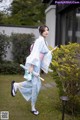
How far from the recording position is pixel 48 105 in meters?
7.37

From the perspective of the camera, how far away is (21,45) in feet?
45.5

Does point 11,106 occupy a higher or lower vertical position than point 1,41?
lower

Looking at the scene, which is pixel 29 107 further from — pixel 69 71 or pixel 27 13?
pixel 27 13

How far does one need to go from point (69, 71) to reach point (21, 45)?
7.76 m

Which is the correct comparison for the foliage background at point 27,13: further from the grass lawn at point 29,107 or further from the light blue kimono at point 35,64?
the light blue kimono at point 35,64

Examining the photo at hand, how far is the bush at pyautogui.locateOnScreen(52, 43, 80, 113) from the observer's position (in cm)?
630

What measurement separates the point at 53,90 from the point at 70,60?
3.16 m

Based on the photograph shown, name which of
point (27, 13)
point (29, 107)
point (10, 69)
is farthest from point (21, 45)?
point (27, 13)

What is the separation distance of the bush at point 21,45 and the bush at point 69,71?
7141 mm

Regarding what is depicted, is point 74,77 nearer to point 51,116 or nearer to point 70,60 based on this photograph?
point 70,60

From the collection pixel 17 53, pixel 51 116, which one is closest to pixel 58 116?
pixel 51 116

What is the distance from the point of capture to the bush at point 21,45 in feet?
45.4

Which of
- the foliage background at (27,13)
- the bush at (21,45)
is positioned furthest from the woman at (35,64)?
the foliage background at (27,13)

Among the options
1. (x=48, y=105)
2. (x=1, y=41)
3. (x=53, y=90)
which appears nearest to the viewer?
(x=48, y=105)
